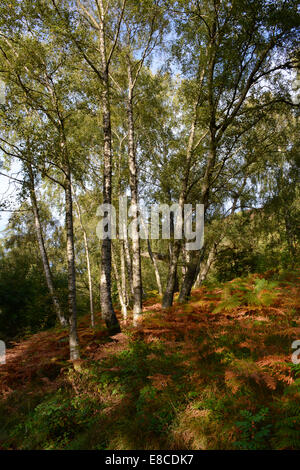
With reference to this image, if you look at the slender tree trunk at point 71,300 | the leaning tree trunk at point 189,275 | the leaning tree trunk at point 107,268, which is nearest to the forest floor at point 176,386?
the slender tree trunk at point 71,300

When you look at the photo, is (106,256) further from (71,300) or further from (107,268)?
(71,300)

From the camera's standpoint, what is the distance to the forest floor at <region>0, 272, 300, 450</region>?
9.09 feet

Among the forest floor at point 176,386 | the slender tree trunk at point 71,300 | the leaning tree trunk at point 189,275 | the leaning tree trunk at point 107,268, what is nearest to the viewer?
the forest floor at point 176,386

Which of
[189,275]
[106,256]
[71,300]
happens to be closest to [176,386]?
[71,300]

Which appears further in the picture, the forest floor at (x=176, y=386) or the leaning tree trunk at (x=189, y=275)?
the leaning tree trunk at (x=189, y=275)

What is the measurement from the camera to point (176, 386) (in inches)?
144

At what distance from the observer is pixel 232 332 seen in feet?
15.3

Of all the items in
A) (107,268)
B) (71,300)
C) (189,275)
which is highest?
(107,268)

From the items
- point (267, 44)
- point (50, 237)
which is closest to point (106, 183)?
point (267, 44)

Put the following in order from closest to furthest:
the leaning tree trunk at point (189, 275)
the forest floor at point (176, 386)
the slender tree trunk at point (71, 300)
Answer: the forest floor at point (176, 386)
the slender tree trunk at point (71, 300)
the leaning tree trunk at point (189, 275)

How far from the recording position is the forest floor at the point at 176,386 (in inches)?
109

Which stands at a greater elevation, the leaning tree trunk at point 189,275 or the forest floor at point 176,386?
the leaning tree trunk at point 189,275

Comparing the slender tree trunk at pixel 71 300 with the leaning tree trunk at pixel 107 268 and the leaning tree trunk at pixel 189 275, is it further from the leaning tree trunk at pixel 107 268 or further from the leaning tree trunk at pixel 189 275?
the leaning tree trunk at pixel 189 275

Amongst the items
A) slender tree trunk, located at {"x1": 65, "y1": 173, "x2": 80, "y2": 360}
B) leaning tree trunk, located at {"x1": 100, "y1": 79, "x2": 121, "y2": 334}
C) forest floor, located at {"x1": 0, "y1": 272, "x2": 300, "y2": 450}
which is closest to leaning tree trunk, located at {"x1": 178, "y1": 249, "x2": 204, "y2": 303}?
forest floor, located at {"x1": 0, "y1": 272, "x2": 300, "y2": 450}
